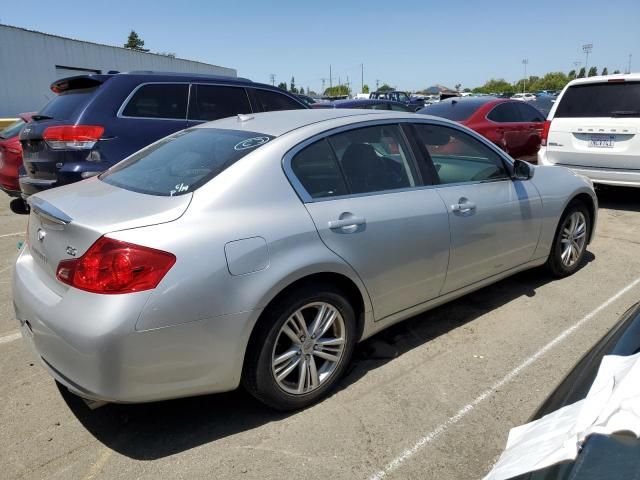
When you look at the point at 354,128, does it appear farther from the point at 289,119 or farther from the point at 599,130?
the point at 599,130

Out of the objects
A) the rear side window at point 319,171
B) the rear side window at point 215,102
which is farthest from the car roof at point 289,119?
the rear side window at point 215,102

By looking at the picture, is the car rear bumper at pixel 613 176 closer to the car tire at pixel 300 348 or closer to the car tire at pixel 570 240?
the car tire at pixel 570 240

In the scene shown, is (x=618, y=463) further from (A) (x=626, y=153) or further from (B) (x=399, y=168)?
(A) (x=626, y=153)

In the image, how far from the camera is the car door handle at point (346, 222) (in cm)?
281

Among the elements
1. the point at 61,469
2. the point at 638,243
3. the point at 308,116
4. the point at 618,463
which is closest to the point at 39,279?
the point at 61,469

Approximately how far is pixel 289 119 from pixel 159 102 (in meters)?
3.00

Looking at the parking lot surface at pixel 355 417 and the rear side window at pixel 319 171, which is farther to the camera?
the rear side window at pixel 319 171

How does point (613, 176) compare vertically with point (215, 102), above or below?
below

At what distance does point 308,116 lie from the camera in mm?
3309

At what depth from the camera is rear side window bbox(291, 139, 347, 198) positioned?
2861mm

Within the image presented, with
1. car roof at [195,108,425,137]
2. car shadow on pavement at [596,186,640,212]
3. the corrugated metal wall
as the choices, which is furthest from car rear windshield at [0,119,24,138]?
the corrugated metal wall

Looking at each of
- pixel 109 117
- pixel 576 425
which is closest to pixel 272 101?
pixel 109 117

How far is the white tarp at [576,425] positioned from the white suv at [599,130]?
6.23 metres

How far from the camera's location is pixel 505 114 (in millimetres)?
9102
